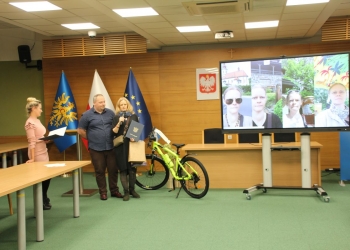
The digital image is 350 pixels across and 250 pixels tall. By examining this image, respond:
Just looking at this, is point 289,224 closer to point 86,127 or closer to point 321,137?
point 86,127

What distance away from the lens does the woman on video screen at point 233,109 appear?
241 inches

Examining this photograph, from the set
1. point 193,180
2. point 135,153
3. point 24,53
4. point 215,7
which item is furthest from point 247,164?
point 24,53

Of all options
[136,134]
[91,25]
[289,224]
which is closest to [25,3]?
[91,25]

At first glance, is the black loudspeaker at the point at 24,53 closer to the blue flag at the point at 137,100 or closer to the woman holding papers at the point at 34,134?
the blue flag at the point at 137,100

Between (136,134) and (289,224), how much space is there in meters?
2.53

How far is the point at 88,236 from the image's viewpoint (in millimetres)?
4543

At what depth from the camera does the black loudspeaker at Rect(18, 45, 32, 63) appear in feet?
30.2

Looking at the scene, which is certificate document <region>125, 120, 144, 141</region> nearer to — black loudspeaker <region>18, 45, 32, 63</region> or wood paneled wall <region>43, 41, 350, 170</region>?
wood paneled wall <region>43, 41, 350, 170</region>

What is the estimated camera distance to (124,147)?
6.27 meters

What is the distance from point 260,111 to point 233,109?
0.38 m

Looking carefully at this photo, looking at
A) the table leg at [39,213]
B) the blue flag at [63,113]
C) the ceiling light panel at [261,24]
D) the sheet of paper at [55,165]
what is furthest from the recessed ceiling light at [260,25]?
the table leg at [39,213]

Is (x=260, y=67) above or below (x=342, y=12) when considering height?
below

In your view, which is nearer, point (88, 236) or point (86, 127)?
point (88, 236)

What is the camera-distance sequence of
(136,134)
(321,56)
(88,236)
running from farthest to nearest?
(136,134) < (321,56) < (88,236)
